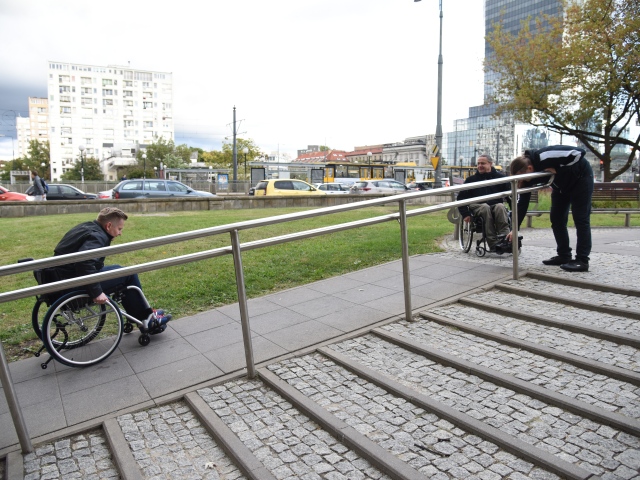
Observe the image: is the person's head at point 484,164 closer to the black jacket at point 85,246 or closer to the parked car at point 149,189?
the black jacket at point 85,246

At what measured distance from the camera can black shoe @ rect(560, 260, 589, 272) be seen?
553cm

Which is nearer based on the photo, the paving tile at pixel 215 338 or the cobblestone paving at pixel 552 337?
the cobblestone paving at pixel 552 337

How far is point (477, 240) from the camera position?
681 cm

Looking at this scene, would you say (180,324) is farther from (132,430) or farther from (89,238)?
(132,430)

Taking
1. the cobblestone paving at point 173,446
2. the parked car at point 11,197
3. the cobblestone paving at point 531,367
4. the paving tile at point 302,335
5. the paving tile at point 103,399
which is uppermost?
the parked car at point 11,197

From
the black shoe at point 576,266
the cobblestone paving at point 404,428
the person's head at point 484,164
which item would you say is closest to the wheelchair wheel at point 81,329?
the cobblestone paving at point 404,428

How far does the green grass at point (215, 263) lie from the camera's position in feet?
17.6

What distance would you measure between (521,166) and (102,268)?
468cm

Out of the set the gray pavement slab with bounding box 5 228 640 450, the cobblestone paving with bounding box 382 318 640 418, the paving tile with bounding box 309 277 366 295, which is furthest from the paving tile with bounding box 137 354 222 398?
the paving tile with bounding box 309 277 366 295

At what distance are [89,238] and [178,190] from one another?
1647cm

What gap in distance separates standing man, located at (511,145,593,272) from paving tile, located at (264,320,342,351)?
9.80ft

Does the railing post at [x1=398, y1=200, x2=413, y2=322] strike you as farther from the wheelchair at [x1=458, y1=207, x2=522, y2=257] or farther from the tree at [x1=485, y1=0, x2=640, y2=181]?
the tree at [x1=485, y1=0, x2=640, y2=181]

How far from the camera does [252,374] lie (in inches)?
142

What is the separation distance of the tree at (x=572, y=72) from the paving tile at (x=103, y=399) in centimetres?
2020
